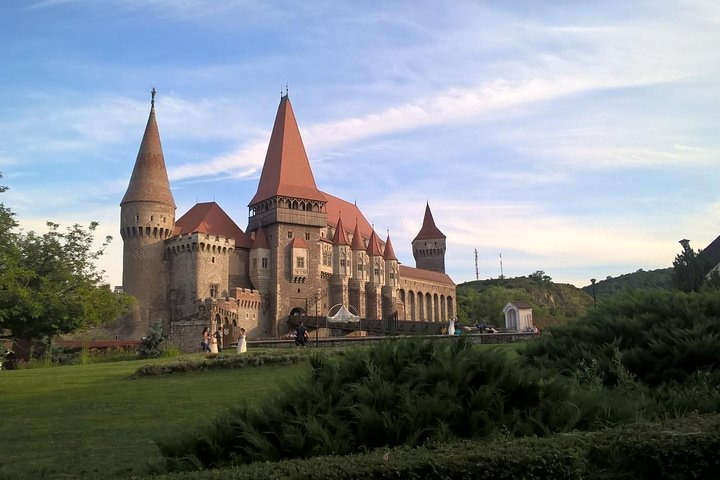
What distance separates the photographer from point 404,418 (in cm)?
628

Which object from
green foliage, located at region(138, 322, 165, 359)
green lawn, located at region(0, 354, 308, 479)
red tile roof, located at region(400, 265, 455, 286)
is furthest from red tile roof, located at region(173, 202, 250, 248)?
green lawn, located at region(0, 354, 308, 479)

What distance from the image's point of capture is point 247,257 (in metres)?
55.5

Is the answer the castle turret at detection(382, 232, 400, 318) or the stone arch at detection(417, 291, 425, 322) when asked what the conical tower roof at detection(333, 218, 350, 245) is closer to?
the castle turret at detection(382, 232, 400, 318)

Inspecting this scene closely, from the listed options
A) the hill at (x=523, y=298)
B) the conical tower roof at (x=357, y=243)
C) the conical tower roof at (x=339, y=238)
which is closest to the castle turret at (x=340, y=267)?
the conical tower roof at (x=339, y=238)

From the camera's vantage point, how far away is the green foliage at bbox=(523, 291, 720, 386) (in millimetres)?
9352

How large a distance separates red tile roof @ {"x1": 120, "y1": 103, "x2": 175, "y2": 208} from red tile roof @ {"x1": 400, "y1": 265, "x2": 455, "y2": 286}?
33.8 m

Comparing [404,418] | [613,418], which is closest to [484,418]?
[404,418]

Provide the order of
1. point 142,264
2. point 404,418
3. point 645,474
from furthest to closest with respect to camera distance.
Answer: point 142,264
point 404,418
point 645,474

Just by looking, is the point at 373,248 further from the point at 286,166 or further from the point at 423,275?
the point at 423,275

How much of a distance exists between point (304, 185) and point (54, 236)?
1395 inches

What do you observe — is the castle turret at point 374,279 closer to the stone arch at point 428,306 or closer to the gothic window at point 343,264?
the gothic window at point 343,264

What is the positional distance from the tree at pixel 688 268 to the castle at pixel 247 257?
2921 centimetres

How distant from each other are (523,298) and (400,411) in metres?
95.5

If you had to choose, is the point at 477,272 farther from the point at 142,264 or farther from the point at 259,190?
the point at 142,264
